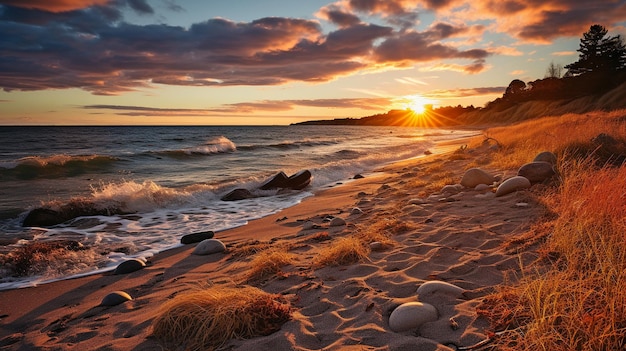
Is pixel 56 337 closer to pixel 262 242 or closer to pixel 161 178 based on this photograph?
pixel 262 242

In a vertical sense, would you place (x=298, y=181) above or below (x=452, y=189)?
below

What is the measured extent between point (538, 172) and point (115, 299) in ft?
26.3

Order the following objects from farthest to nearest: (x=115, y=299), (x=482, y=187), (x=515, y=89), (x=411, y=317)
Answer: (x=515, y=89)
(x=482, y=187)
(x=115, y=299)
(x=411, y=317)

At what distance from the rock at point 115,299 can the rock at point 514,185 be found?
6968 mm

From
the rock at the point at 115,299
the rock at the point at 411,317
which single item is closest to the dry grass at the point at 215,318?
the rock at the point at 411,317

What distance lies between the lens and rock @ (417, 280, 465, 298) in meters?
3.62

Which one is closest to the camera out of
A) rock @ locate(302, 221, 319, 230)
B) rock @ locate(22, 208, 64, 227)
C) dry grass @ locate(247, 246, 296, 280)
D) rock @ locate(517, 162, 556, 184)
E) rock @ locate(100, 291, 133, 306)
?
rock @ locate(100, 291, 133, 306)

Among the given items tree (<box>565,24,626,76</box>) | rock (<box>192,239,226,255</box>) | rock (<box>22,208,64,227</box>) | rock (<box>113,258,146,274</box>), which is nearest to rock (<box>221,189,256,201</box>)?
rock (<box>22,208,64,227</box>)

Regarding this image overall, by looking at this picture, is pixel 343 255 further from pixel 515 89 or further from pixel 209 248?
pixel 515 89

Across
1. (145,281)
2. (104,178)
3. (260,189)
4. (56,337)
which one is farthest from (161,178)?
(56,337)

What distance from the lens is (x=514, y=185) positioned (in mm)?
7379

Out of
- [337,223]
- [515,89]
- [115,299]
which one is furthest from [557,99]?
[115,299]

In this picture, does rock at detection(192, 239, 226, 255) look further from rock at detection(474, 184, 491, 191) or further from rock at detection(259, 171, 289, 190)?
rock at detection(259, 171, 289, 190)

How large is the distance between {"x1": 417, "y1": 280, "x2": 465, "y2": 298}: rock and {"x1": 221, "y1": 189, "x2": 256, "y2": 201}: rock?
1071 centimetres
